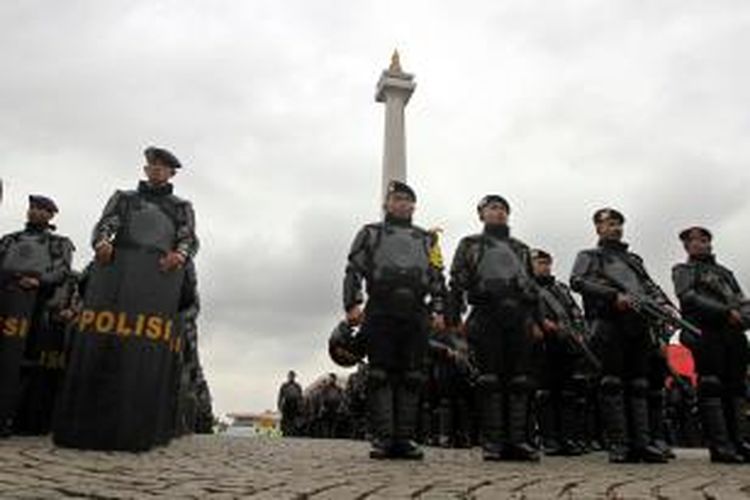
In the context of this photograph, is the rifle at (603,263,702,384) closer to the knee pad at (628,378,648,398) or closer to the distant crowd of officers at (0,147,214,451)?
the knee pad at (628,378,648,398)

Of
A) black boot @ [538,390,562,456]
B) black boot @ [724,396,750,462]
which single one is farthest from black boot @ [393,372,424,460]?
black boot @ [538,390,562,456]

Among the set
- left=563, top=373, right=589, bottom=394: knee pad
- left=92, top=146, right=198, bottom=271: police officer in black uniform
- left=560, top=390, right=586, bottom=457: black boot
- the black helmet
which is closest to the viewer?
left=92, top=146, right=198, bottom=271: police officer in black uniform

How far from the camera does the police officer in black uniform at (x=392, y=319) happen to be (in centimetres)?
657

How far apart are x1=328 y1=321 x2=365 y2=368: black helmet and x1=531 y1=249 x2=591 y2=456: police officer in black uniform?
2663mm

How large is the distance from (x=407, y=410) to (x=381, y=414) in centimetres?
20

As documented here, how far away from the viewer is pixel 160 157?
6766 millimetres

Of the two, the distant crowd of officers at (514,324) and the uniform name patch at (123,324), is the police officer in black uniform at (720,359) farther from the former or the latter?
the uniform name patch at (123,324)

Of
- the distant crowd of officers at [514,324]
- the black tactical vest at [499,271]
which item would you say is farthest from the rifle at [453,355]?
the black tactical vest at [499,271]

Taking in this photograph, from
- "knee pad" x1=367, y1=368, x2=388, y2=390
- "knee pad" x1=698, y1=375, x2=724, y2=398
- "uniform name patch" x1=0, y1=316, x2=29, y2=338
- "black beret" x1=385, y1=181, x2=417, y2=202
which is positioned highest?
"black beret" x1=385, y1=181, x2=417, y2=202

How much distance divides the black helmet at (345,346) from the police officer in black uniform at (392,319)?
5.7 inches

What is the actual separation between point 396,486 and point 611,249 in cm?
410

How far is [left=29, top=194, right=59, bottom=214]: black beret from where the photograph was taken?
321 inches

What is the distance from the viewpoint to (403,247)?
6.88 metres

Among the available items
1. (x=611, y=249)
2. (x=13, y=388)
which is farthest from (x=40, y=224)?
(x=611, y=249)
